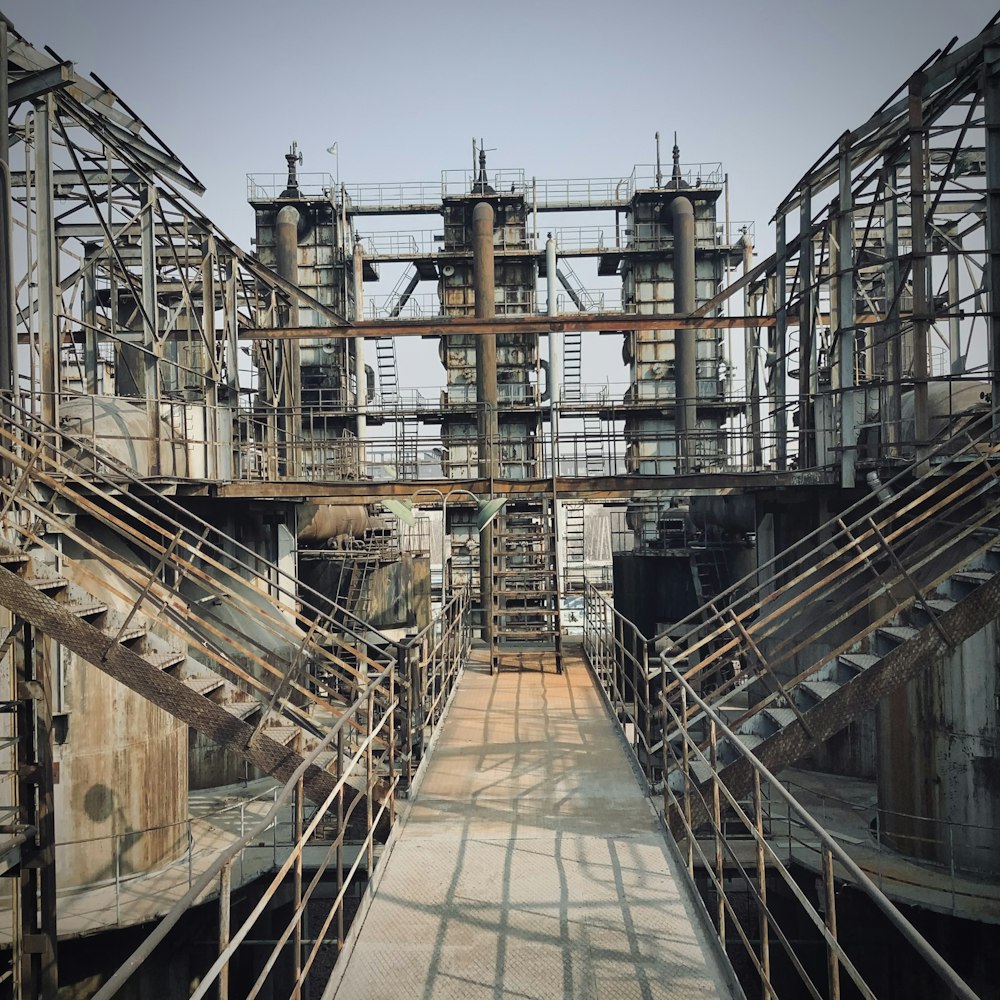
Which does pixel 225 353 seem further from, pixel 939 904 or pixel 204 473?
pixel 939 904

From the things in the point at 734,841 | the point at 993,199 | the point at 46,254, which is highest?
the point at 993,199

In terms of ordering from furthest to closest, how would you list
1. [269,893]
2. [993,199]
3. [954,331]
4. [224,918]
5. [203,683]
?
[954,331] < [993,199] < [203,683] < [269,893] < [224,918]

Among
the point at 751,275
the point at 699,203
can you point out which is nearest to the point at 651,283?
the point at 699,203

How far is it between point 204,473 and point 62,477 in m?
5.36

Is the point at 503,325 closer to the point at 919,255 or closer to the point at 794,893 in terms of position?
the point at 919,255

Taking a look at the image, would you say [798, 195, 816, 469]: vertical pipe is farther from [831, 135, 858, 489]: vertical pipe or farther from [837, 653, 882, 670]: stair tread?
[837, 653, 882, 670]: stair tread

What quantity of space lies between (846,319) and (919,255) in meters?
1.70

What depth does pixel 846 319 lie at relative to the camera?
549 inches

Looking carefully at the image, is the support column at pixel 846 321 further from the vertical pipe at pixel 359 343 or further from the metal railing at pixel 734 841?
the vertical pipe at pixel 359 343

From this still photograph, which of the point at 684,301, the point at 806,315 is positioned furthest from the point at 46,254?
the point at 684,301

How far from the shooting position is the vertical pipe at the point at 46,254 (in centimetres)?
1155

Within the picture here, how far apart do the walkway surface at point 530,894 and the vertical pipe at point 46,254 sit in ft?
21.4

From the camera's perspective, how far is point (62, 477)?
11.8 m

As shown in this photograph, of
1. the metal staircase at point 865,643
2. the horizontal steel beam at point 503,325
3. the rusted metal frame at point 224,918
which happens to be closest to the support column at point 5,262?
the horizontal steel beam at point 503,325
